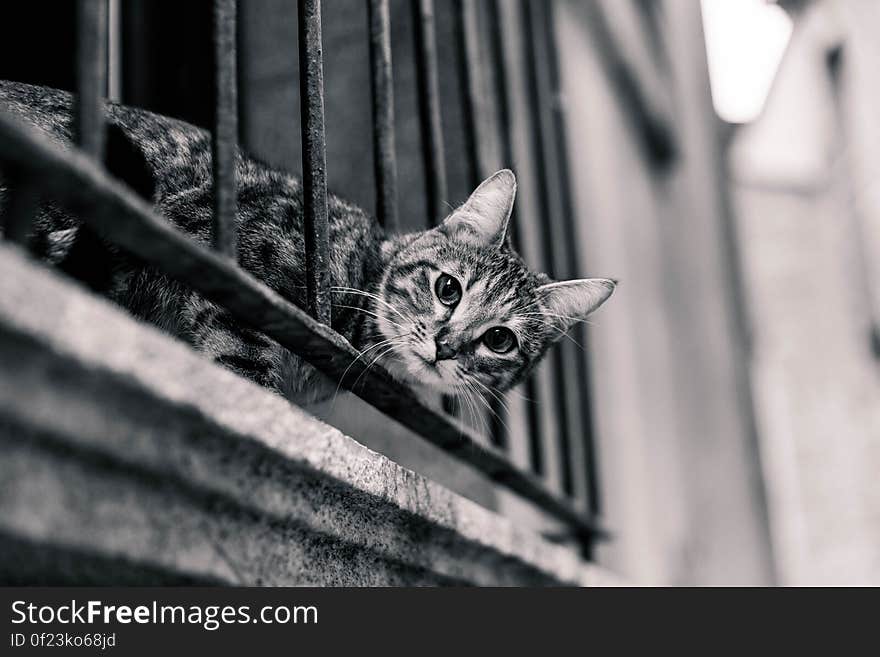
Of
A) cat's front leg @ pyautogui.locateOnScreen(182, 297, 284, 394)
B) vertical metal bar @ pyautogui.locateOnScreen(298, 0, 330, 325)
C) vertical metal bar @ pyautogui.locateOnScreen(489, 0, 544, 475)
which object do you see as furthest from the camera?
vertical metal bar @ pyautogui.locateOnScreen(489, 0, 544, 475)

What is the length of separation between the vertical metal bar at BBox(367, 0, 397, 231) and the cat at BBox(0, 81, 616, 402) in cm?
17

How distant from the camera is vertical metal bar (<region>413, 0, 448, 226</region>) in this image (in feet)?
6.00

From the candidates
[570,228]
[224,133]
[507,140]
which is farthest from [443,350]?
[570,228]

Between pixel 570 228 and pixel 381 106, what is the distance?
1389 millimetres

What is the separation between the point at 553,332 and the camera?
1929mm

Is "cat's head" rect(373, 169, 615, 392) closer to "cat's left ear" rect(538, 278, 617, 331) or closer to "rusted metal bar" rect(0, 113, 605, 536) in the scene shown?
"cat's left ear" rect(538, 278, 617, 331)

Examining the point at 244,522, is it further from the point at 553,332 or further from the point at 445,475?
the point at 445,475

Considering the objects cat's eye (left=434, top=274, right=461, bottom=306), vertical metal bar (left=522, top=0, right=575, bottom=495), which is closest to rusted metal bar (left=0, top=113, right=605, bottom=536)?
cat's eye (left=434, top=274, right=461, bottom=306)

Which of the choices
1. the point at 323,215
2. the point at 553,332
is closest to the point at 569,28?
the point at 553,332

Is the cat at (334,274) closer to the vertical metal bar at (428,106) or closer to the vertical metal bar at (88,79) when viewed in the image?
the vertical metal bar at (428,106)

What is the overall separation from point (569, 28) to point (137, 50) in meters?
1.82

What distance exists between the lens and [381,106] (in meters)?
1.62

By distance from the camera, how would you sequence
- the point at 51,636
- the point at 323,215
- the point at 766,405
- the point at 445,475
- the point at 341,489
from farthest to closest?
the point at 766,405, the point at 445,475, the point at 323,215, the point at 341,489, the point at 51,636

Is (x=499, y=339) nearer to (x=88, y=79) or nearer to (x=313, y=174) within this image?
(x=313, y=174)
